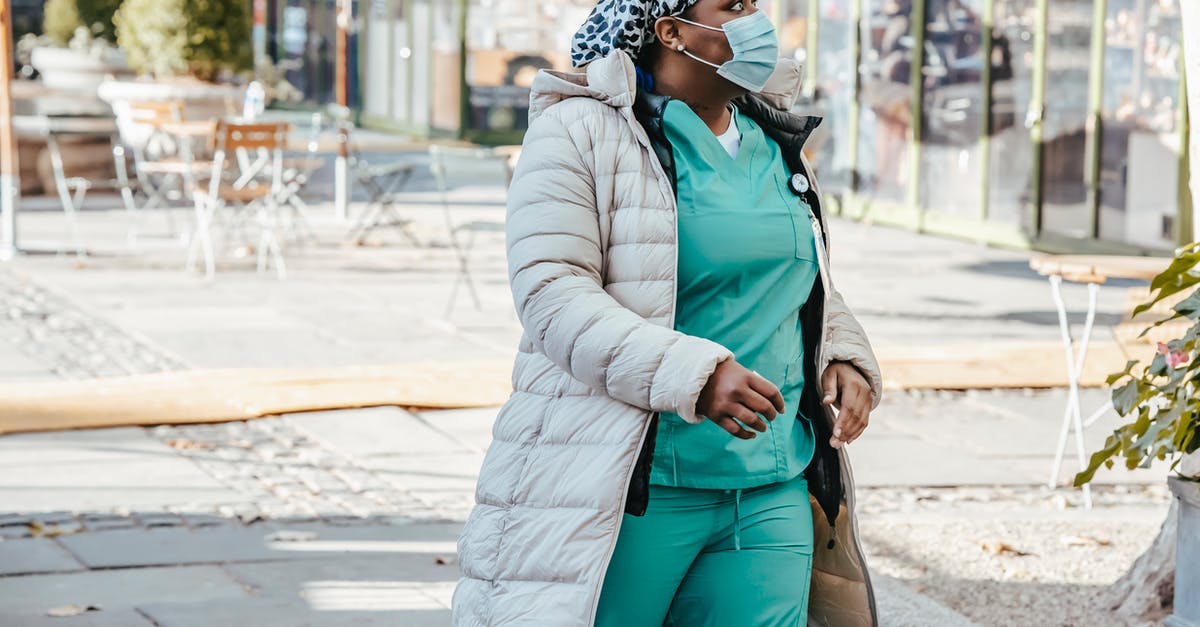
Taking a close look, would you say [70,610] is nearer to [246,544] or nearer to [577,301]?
[246,544]

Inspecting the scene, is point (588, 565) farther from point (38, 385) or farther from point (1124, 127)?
point (1124, 127)

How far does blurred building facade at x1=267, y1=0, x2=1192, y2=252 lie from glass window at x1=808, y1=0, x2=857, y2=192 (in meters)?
0.02

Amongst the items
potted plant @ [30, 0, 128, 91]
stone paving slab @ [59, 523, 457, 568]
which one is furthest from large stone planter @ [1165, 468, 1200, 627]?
potted plant @ [30, 0, 128, 91]

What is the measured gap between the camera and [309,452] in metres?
6.80

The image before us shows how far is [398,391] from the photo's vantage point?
7676mm

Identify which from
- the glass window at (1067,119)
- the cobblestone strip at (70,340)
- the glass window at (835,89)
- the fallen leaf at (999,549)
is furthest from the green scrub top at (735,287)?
the glass window at (835,89)

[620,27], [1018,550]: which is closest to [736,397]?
[620,27]

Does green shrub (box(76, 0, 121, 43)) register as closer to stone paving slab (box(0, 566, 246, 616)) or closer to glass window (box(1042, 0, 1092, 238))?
glass window (box(1042, 0, 1092, 238))

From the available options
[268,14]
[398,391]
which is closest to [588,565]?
[398,391]

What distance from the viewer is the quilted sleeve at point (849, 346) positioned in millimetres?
2951

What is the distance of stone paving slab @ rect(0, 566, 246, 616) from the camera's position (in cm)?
476

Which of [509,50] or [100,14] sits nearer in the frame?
[100,14]

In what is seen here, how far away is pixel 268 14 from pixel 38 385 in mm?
23859

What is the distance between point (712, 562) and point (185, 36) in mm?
14477
